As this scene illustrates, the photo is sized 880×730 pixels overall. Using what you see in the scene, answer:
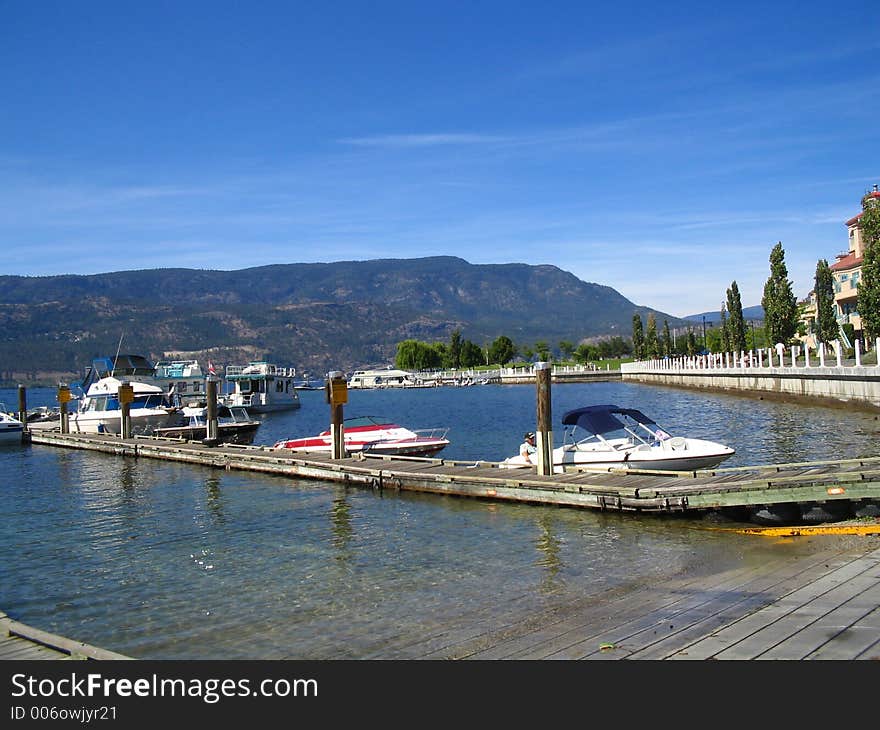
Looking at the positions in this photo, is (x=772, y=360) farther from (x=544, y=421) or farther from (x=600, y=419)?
(x=544, y=421)

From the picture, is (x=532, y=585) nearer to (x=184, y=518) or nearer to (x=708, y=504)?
(x=708, y=504)

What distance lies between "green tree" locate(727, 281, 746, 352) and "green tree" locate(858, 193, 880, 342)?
50423 millimetres

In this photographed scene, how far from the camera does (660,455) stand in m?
22.7

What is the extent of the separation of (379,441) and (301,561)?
54.8 ft

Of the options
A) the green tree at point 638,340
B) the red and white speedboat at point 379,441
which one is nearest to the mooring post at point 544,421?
the red and white speedboat at point 379,441

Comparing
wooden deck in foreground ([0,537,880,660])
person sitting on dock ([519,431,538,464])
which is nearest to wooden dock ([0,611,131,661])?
wooden deck in foreground ([0,537,880,660])

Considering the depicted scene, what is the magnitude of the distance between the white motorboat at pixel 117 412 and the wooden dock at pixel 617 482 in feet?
69.1

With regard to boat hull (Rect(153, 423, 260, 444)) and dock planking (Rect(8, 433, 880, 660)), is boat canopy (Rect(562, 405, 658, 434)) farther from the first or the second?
boat hull (Rect(153, 423, 260, 444))

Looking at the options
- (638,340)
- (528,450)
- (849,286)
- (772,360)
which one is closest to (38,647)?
(528,450)

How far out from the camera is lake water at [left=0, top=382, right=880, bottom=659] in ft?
40.3

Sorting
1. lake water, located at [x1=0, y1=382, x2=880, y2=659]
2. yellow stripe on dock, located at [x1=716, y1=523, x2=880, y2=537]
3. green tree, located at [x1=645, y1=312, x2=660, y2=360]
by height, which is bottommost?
lake water, located at [x1=0, y1=382, x2=880, y2=659]

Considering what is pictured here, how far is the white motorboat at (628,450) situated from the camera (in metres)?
22.5

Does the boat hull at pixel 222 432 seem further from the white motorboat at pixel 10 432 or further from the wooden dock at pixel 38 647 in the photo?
the wooden dock at pixel 38 647
